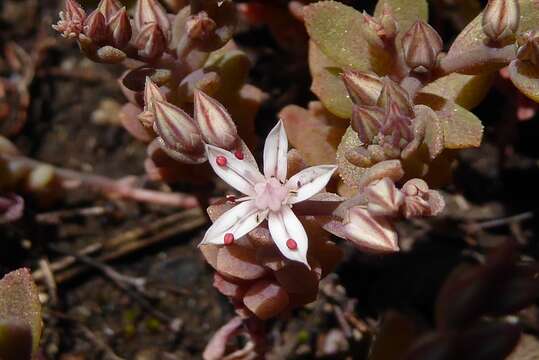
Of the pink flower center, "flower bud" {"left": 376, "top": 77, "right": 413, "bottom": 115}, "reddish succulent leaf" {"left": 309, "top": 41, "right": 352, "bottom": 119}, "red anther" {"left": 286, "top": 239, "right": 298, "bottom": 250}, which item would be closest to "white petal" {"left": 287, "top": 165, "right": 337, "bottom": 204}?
the pink flower center

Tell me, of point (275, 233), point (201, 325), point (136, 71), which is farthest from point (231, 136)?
point (201, 325)

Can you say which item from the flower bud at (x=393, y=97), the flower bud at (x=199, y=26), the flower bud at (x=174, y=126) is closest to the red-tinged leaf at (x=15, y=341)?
the flower bud at (x=174, y=126)

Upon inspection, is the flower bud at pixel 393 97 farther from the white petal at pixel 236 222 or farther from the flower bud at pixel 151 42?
the flower bud at pixel 151 42

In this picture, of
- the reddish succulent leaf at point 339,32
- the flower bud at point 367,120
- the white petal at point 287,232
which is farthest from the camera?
the reddish succulent leaf at point 339,32

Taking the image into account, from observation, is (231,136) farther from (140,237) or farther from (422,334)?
(140,237)

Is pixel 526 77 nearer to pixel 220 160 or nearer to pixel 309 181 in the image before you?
pixel 309 181

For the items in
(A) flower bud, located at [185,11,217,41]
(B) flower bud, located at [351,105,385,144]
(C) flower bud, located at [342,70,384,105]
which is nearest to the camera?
(B) flower bud, located at [351,105,385,144]

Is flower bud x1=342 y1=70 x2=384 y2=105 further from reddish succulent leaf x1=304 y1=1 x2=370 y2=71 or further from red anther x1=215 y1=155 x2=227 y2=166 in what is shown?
red anther x1=215 y1=155 x2=227 y2=166
